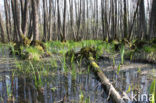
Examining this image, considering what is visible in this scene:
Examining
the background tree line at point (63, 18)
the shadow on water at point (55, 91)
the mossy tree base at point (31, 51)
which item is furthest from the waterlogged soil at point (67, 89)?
the background tree line at point (63, 18)

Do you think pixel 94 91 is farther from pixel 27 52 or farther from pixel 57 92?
pixel 27 52

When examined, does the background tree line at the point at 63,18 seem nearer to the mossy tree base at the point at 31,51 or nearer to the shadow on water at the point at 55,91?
the mossy tree base at the point at 31,51

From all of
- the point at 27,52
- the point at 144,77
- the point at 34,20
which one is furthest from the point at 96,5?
the point at 144,77

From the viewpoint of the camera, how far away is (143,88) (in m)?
2.30

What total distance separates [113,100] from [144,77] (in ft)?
4.50

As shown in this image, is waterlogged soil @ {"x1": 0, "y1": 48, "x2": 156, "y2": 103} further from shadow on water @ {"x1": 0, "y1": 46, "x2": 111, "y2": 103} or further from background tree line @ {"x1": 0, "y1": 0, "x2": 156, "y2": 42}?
background tree line @ {"x1": 0, "y1": 0, "x2": 156, "y2": 42}

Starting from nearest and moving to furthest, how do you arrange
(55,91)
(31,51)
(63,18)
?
(55,91) < (31,51) < (63,18)

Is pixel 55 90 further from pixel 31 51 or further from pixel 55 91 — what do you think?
pixel 31 51

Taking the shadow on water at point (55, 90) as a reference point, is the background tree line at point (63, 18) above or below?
above

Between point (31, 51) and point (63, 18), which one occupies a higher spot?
point (63, 18)

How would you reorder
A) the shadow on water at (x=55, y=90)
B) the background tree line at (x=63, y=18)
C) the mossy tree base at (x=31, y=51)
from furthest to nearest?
the background tree line at (x=63, y=18) < the mossy tree base at (x=31, y=51) < the shadow on water at (x=55, y=90)

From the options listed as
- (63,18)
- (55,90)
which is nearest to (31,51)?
(55,90)

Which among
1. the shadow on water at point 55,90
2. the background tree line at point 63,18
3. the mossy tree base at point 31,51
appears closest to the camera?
the shadow on water at point 55,90

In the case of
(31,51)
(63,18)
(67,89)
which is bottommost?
(67,89)
